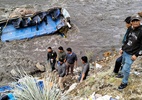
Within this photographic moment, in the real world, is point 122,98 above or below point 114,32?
above

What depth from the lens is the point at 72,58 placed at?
26.0 feet

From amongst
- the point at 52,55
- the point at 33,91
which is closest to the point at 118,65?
the point at 33,91

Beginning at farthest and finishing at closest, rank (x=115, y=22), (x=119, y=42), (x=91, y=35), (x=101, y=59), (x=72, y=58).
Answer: (x=115, y=22)
(x=91, y=35)
(x=119, y=42)
(x=101, y=59)
(x=72, y=58)

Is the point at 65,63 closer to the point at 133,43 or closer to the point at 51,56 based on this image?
the point at 51,56

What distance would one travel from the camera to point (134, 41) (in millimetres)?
4762

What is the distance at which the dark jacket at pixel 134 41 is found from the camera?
15.3 ft

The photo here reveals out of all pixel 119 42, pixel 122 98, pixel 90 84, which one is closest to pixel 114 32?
pixel 119 42

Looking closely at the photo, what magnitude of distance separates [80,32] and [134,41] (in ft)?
28.2

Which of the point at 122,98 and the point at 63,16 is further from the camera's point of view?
the point at 63,16

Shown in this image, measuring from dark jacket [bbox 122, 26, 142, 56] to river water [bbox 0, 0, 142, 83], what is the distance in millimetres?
5662

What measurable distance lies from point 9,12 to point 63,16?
461cm

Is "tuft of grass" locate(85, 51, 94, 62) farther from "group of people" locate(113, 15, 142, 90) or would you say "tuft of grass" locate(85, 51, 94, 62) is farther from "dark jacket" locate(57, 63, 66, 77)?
"group of people" locate(113, 15, 142, 90)

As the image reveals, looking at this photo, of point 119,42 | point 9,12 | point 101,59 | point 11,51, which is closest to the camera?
point 101,59

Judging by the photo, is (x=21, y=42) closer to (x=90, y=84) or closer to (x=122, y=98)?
(x=90, y=84)
